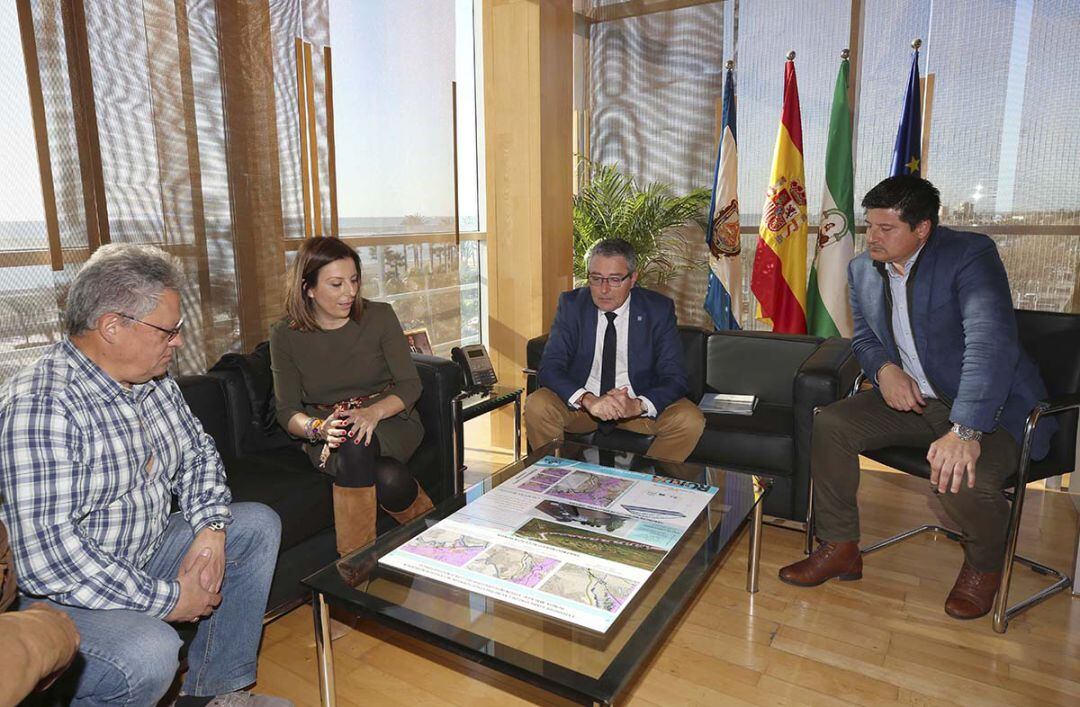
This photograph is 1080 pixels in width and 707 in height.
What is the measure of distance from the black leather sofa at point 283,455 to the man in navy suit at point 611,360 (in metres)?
0.46

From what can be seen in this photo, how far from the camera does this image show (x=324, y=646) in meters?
1.62

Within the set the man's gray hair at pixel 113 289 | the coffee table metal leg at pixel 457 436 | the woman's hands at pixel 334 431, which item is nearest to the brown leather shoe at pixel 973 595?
the coffee table metal leg at pixel 457 436

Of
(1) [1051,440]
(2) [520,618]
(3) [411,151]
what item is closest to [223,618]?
(2) [520,618]

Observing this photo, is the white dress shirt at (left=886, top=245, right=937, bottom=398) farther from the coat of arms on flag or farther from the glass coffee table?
the coat of arms on flag

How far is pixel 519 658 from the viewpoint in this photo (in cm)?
133

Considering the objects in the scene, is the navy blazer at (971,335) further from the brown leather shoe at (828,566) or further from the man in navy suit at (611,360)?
the man in navy suit at (611,360)

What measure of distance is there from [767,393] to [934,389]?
859 mm

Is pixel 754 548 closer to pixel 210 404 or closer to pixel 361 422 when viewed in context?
pixel 361 422

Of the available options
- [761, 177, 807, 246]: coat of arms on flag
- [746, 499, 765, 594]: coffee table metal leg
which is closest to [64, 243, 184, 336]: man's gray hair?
[746, 499, 765, 594]: coffee table metal leg

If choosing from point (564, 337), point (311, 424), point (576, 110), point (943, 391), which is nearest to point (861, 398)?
point (943, 391)

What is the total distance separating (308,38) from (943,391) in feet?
8.94

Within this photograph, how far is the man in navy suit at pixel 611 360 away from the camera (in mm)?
2803

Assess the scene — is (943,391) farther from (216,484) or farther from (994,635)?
(216,484)

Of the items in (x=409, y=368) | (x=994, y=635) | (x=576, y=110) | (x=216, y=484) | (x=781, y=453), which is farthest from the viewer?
(x=576, y=110)
